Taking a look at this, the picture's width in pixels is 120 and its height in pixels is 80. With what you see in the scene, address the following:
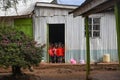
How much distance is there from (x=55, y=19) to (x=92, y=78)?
792 centimetres

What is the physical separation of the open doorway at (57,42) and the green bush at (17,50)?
637 cm

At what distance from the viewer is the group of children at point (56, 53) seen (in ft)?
74.6

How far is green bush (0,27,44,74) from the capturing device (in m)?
14.9

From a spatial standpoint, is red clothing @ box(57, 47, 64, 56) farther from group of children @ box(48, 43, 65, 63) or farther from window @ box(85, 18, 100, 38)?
window @ box(85, 18, 100, 38)

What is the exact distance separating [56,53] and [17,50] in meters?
7.68

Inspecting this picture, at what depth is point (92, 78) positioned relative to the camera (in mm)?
15375

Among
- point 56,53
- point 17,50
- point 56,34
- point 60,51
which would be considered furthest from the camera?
point 56,34

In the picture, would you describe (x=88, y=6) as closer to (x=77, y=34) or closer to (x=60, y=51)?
(x=77, y=34)

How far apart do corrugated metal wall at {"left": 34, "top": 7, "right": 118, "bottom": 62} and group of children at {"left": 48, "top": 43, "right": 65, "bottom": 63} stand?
0.98 ft

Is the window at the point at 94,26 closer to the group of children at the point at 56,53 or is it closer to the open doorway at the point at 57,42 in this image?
the open doorway at the point at 57,42

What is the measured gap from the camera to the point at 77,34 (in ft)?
74.5

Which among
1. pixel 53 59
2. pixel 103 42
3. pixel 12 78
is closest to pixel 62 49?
pixel 53 59

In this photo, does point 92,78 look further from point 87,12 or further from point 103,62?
point 103,62

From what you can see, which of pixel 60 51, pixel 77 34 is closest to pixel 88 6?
pixel 77 34
